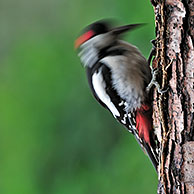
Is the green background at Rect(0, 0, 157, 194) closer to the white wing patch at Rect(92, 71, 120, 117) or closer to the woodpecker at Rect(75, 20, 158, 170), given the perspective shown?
the woodpecker at Rect(75, 20, 158, 170)

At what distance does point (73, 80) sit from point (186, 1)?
1.44m

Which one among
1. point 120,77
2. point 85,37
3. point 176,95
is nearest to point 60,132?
point 85,37

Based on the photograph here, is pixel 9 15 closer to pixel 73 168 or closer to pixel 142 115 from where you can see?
pixel 73 168

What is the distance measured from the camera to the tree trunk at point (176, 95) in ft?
3.27

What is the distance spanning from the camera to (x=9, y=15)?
3281 mm

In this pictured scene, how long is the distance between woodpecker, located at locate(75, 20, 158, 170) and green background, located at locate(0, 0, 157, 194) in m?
0.71

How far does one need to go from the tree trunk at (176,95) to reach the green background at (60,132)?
1.08 metres

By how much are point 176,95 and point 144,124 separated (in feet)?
0.78

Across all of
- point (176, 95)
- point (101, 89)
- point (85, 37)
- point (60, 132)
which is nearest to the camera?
point (176, 95)

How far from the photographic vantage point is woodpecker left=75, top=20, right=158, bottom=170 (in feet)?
4.13

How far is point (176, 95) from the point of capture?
1.03m

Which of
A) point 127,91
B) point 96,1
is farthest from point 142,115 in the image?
point 96,1

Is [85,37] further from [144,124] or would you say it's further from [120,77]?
[144,124]

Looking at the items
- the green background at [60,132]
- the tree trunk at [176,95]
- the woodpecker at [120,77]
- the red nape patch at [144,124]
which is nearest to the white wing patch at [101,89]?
the woodpecker at [120,77]
